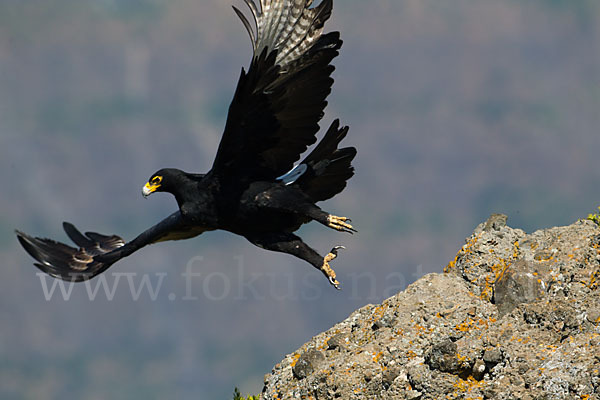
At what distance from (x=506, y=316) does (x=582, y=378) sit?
124cm

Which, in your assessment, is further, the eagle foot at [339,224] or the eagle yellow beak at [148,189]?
the eagle yellow beak at [148,189]

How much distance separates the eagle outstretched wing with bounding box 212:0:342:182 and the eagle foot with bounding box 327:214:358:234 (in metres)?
1.24

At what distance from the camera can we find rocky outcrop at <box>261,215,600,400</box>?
7.38 m

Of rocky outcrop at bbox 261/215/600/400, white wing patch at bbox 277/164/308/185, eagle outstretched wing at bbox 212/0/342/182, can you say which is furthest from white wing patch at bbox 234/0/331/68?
rocky outcrop at bbox 261/215/600/400

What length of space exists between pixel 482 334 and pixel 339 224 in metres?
2.28

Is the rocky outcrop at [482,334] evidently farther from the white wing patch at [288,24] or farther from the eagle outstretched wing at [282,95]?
the white wing patch at [288,24]

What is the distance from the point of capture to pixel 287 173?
10.3 m

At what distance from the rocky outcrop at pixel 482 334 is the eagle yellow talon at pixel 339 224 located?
1.01m

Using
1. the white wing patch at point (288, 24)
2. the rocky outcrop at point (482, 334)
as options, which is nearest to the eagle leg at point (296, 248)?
the rocky outcrop at point (482, 334)

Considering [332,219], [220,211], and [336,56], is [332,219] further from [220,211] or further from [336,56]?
[336,56]

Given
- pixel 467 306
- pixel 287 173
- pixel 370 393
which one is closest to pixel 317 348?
pixel 370 393

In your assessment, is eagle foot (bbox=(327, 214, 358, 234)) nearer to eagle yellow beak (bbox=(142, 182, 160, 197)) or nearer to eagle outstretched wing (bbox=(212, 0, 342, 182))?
eagle outstretched wing (bbox=(212, 0, 342, 182))

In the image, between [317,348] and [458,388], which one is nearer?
[458,388]

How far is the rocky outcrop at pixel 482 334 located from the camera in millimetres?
7375
